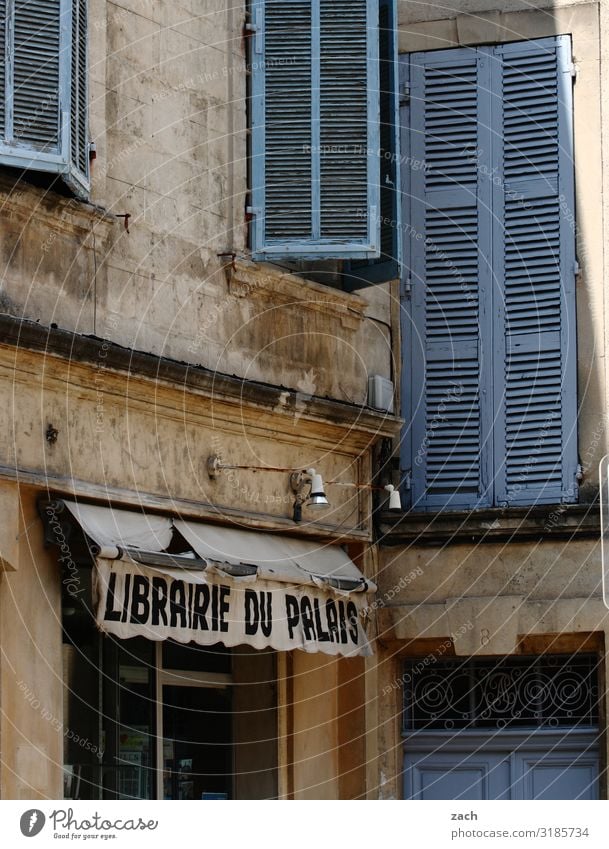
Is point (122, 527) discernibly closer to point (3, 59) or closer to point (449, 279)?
point (3, 59)

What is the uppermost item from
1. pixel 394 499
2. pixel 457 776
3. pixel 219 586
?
pixel 394 499

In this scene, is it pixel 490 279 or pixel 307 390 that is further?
pixel 490 279

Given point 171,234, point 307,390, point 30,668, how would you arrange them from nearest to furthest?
Result: 1. point 30,668
2. point 171,234
3. point 307,390

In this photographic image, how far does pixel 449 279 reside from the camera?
13852 millimetres

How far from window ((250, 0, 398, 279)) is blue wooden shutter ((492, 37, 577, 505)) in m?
1.03

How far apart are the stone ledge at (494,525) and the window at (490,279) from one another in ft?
0.52

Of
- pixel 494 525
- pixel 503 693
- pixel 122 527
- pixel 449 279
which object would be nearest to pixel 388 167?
pixel 449 279

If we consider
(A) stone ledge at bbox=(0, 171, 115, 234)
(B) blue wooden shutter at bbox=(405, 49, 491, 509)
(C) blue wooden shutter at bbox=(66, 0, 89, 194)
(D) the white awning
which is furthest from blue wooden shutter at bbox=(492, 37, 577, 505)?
(C) blue wooden shutter at bbox=(66, 0, 89, 194)

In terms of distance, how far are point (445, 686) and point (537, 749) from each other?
79 cm

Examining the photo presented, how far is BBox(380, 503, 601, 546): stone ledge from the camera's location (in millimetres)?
13125

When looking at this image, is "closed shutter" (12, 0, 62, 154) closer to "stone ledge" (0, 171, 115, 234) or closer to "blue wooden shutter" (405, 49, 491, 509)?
A: "stone ledge" (0, 171, 115, 234)

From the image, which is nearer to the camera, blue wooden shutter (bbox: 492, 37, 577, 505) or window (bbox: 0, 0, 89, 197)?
window (bbox: 0, 0, 89, 197)

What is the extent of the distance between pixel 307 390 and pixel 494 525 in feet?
5.12

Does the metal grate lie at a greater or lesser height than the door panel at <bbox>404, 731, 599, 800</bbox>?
greater
